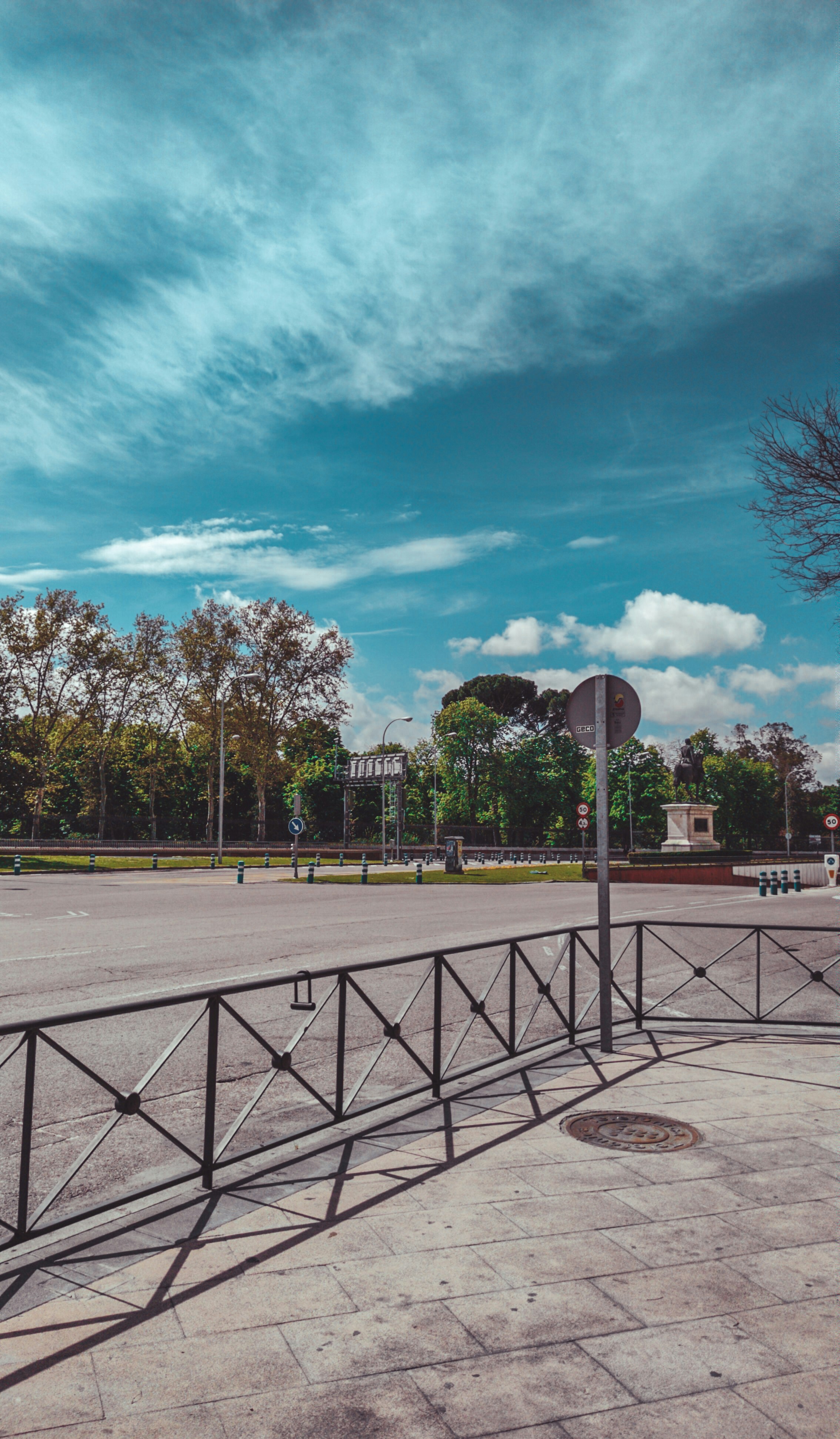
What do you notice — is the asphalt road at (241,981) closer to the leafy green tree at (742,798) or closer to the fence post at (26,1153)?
the fence post at (26,1153)

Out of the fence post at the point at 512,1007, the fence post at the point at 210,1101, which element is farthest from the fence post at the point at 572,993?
the fence post at the point at 210,1101

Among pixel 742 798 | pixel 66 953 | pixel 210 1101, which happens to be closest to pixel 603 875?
pixel 210 1101

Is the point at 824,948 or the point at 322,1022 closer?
the point at 322,1022

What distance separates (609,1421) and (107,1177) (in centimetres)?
318

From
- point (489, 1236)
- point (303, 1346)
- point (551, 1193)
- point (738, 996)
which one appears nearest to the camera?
point (303, 1346)

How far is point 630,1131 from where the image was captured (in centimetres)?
525

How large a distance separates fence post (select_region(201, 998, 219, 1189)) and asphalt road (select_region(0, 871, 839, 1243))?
481 millimetres

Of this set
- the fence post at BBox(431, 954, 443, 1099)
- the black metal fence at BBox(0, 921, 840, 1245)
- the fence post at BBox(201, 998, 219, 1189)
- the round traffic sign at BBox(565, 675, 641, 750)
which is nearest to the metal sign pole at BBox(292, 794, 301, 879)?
the black metal fence at BBox(0, 921, 840, 1245)

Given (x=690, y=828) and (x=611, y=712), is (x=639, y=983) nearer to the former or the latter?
(x=611, y=712)

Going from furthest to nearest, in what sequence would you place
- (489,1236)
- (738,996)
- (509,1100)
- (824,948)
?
(824,948) < (738,996) < (509,1100) < (489,1236)

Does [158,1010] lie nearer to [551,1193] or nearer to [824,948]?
[551,1193]

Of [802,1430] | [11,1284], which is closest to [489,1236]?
[802,1430]

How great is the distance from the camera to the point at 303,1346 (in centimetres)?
305

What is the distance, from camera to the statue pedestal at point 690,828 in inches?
1706
